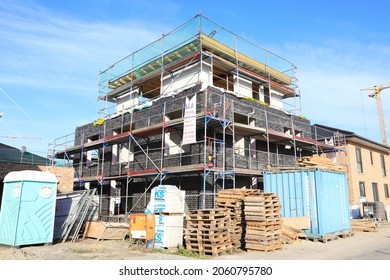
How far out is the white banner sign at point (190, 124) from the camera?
14961mm

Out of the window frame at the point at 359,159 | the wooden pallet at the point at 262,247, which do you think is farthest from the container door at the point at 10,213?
the window frame at the point at 359,159

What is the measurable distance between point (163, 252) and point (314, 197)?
6.75m

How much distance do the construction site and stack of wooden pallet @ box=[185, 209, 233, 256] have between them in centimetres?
3

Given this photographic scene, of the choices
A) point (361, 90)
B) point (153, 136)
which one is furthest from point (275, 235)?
point (361, 90)

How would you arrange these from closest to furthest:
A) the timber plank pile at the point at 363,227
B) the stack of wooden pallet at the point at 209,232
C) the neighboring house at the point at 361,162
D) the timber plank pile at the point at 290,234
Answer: the stack of wooden pallet at the point at 209,232, the timber plank pile at the point at 290,234, the timber plank pile at the point at 363,227, the neighboring house at the point at 361,162

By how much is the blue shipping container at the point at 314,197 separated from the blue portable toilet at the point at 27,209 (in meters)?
9.06

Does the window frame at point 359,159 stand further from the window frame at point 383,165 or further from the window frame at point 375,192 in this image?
the window frame at point 383,165

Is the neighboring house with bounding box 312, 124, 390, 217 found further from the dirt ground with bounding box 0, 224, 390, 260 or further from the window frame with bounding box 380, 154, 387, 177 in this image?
the dirt ground with bounding box 0, 224, 390, 260

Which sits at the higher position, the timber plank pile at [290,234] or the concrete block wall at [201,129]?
the concrete block wall at [201,129]

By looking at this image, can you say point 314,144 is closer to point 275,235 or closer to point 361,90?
point 275,235

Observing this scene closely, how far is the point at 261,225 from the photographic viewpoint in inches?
443

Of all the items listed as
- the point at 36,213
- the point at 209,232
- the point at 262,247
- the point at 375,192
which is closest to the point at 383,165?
the point at 375,192

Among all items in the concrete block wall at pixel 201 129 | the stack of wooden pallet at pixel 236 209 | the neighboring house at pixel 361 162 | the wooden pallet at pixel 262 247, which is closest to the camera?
the wooden pallet at pixel 262 247

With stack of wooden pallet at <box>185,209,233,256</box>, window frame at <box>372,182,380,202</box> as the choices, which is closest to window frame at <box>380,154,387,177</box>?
window frame at <box>372,182,380,202</box>
